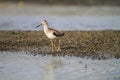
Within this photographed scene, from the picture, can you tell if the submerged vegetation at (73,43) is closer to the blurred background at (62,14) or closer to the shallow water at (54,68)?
the shallow water at (54,68)

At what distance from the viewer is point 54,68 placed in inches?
541

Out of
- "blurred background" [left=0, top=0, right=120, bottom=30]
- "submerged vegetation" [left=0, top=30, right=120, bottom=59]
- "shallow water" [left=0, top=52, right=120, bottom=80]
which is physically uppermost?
"blurred background" [left=0, top=0, right=120, bottom=30]

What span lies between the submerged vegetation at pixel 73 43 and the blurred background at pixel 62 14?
5.03 meters

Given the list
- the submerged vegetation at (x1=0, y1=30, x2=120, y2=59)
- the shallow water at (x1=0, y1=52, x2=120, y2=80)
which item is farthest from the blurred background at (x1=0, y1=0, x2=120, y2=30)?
the shallow water at (x1=0, y1=52, x2=120, y2=80)

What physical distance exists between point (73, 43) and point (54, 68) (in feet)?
14.8

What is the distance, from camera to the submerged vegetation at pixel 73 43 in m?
16.3

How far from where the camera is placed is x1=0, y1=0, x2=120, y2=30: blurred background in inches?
1072

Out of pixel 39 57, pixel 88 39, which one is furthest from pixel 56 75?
pixel 88 39

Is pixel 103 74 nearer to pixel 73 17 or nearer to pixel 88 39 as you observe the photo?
pixel 88 39

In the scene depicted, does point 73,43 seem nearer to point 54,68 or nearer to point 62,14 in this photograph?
point 54,68

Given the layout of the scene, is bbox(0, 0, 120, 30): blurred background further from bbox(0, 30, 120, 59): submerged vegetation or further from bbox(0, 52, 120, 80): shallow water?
bbox(0, 52, 120, 80): shallow water

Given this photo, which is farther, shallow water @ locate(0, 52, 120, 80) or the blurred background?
the blurred background

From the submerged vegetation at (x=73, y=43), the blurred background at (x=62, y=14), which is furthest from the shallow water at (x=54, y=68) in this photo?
the blurred background at (x=62, y=14)

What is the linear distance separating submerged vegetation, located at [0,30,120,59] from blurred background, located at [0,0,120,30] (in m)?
5.03
